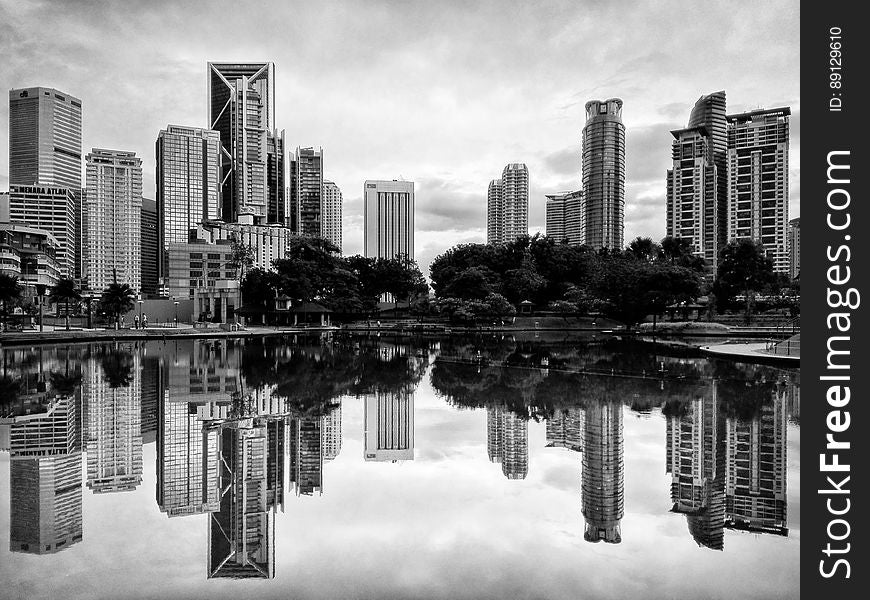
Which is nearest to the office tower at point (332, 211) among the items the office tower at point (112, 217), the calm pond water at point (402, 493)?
the office tower at point (112, 217)

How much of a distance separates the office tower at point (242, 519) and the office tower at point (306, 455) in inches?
17.0

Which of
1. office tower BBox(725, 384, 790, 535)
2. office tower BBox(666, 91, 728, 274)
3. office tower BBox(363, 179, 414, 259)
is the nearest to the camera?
office tower BBox(725, 384, 790, 535)

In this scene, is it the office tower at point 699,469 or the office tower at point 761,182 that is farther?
the office tower at point 761,182

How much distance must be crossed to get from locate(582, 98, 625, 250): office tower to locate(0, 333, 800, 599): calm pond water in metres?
111

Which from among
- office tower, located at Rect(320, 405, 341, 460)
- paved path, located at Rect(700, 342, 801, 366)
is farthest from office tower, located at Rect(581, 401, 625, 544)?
paved path, located at Rect(700, 342, 801, 366)

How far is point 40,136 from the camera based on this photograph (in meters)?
162

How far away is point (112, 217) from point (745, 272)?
13598 cm

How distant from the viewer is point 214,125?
149m

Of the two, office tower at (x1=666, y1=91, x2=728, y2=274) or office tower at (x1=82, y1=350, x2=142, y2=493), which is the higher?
office tower at (x1=666, y1=91, x2=728, y2=274)

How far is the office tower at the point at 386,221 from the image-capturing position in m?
182

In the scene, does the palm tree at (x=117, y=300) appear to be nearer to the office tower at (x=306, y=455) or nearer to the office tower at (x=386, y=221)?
the office tower at (x=306, y=455)

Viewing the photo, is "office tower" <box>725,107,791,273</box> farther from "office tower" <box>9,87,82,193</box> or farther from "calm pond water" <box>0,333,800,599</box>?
"office tower" <box>9,87,82,193</box>

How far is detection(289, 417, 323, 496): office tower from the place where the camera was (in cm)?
797
